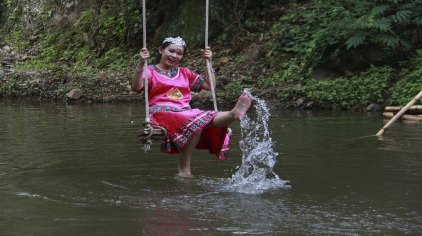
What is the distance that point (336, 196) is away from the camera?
193 inches

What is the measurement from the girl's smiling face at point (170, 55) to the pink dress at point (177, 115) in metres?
0.08

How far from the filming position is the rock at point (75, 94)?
55.8ft

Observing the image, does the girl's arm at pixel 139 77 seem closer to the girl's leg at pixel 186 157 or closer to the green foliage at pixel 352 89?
the girl's leg at pixel 186 157

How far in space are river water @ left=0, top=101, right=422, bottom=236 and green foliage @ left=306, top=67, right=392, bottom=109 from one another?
321cm

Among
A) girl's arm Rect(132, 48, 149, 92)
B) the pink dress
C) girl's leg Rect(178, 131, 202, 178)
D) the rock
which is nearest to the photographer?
girl's arm Rect(132, 48, 149, 92)

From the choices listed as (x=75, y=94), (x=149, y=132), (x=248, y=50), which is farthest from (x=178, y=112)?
(x=75, y=94)

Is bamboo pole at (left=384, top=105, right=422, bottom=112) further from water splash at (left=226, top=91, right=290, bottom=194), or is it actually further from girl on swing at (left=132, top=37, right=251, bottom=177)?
girl on swing at (left=132, top=37, right=251, bottom=177)

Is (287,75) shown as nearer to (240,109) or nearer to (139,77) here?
(139,77)

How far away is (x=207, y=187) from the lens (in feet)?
17.7

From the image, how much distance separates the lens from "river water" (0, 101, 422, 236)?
4.01 m

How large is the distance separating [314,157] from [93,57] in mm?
14254

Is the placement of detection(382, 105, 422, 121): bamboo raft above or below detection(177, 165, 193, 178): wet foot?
above

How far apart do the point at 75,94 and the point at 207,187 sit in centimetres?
1225

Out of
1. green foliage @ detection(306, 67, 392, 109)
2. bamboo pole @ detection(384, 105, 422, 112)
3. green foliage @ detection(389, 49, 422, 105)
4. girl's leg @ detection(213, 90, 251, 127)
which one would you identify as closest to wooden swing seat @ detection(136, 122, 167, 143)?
girl's leg @ detection(213, 90, 251, 127)
